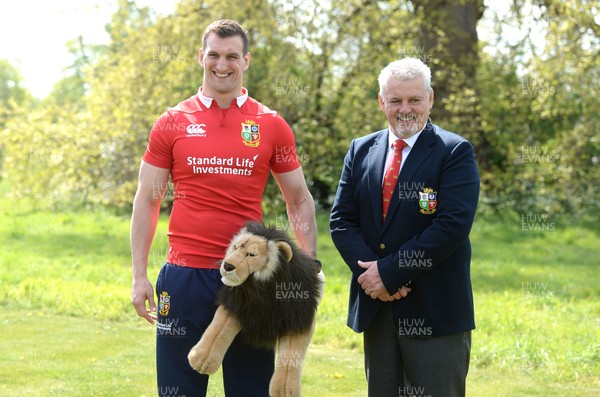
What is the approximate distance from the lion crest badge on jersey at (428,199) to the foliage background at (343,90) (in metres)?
10.7

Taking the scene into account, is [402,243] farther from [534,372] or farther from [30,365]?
[30,365]

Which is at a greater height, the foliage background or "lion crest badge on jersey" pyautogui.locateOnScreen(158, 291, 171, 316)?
the foliage background

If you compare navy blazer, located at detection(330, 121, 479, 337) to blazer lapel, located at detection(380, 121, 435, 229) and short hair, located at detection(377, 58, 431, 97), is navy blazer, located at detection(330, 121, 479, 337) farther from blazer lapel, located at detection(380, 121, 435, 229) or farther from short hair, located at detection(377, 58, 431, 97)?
short hair, located at detection(377, 58, 431, 97)

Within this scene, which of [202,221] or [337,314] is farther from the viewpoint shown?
[337,314]

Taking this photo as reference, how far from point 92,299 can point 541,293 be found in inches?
219

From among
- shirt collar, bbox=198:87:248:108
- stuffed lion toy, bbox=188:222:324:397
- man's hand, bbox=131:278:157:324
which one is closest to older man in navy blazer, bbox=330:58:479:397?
stuffed lion toy, bbox=188:222:324:397

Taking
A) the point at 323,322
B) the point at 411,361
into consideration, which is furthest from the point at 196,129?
the point at 323,322

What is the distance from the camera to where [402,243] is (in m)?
3.89

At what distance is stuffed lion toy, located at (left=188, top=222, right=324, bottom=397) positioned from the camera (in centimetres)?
366

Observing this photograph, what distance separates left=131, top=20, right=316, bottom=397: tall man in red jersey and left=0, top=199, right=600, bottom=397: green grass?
2790 millimetres

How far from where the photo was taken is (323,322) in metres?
8.75

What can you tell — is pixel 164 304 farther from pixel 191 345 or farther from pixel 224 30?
pixel 224 30

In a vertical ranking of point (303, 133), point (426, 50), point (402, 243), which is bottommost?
point (402, 243)

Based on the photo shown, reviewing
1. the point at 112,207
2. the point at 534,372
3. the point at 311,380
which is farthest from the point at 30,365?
the point at 112,207
